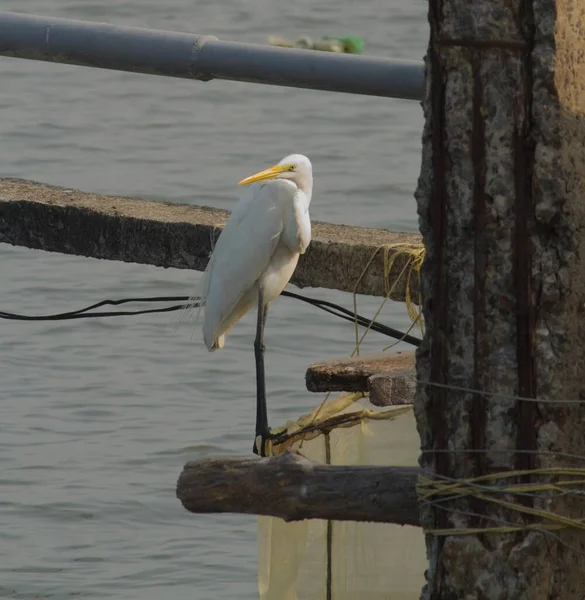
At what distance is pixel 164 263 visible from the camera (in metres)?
4.50

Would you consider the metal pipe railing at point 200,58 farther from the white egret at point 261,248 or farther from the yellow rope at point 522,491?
the yellow rope at point 522,491

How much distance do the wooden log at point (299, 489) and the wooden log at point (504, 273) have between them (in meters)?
0.12

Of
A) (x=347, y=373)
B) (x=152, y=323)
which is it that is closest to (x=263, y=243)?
(x=347, y=373)

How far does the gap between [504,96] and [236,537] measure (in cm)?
434

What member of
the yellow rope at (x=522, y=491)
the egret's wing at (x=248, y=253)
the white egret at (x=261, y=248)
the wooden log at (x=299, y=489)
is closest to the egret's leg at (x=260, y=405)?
the white egret at (x=261, y=248)

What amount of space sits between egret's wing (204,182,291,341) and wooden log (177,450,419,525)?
8.64 feet

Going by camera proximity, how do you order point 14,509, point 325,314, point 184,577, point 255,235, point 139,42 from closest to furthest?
point 139,42 < point 255,235 < point 184,577 < point 14,509 < point 325,314

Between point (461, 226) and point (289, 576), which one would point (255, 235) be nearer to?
point (289, 576)

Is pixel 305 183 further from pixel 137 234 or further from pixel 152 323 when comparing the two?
pixel 152 323

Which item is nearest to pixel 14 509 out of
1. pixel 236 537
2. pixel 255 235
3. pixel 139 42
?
pixel 236 537

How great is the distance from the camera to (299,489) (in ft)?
9.14

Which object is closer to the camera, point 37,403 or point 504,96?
point 504,96

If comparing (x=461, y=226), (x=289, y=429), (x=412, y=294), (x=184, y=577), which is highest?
(x=461, y=226)

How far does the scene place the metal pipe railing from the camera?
12.7 feet
